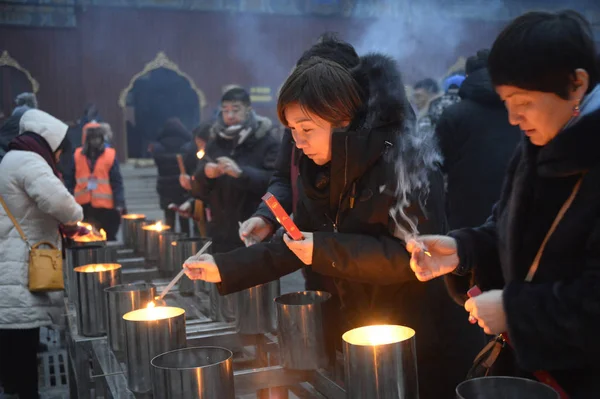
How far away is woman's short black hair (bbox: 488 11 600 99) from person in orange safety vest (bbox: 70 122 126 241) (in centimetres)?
569

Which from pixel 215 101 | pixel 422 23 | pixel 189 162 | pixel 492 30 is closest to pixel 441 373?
pixel 189 162

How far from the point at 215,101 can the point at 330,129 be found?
15.2 m

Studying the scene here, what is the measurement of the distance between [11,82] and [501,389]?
620 inches

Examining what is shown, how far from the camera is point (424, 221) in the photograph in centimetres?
176

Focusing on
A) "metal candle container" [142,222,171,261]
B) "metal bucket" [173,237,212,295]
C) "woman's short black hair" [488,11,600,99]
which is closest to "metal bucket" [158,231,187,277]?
"metal bucket" [173,237,212,295]

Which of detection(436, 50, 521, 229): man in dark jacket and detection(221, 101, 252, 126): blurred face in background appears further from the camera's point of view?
detection(221, 101, 252, 126): blurred face in background

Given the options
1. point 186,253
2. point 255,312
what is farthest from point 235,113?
point 255,312

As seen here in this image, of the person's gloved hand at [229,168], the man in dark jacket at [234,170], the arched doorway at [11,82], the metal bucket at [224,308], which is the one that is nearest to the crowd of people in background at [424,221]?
the metal bucket at [224,308]

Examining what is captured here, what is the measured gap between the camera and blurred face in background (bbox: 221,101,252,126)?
4621 millimetres

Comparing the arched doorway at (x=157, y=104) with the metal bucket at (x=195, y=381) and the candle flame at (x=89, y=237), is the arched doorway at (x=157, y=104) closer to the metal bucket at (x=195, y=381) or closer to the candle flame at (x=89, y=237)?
the candle flame at (x=89, y=237)

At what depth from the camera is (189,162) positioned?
20.0 feet

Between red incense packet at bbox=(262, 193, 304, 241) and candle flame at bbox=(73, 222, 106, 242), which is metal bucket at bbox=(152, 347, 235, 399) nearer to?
red incense packet at bbox=(262, 193, 304, 241)

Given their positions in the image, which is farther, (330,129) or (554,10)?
(330,129)

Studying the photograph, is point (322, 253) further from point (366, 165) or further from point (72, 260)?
point (72, 260)
